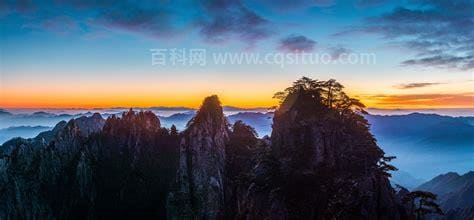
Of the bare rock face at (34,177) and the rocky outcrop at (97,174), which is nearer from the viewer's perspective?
the rocky outcrop at (97,174)

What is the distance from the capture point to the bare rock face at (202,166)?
99812 millimetres

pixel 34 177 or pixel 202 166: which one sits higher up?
pixel 202 166

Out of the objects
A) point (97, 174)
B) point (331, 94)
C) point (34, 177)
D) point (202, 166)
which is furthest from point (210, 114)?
point (34, 177)

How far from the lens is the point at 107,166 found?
169000mm

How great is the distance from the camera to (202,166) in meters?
104

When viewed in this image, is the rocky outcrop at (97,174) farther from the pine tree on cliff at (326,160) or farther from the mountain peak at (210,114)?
the pine tree on cliff at (326,160)

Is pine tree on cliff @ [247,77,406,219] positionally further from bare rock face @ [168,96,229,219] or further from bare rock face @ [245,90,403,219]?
bare rock face @ [168,96,229,219]

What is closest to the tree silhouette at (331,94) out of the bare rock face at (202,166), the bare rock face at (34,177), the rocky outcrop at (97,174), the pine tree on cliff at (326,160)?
the pine tree on cliff at (326,160)

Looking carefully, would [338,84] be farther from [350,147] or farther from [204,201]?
[204,201]

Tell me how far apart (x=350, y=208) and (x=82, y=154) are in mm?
130847

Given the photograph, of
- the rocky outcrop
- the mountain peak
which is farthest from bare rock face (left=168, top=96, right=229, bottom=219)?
the rocky outcrop

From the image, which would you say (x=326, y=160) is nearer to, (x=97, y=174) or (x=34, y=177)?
(x=97, y=174)

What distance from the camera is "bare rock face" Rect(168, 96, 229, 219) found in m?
99.8

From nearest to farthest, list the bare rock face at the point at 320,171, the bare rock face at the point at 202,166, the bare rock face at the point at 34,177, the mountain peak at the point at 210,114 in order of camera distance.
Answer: the bare rock face at the point at 320,171 → the bare rock face at the point at 202,166 → the mountain peak at the point at 210,114 → the bare rock face at the point at 34,177
